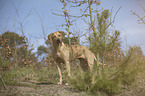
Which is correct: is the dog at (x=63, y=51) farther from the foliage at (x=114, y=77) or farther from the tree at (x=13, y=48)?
the tree at (x=13, y=48)

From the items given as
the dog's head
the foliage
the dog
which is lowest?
the foliage

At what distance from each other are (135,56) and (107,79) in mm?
1106

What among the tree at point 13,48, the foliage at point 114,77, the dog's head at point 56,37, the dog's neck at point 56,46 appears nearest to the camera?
the foliage at point 114,77

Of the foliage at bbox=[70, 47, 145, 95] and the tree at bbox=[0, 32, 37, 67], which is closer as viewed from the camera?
the foliage at bbox=[70, 47, 145, 95]

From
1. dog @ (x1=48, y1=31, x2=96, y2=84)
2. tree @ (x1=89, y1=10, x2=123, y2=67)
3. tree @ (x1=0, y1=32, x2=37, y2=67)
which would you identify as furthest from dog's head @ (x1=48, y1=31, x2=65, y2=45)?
tree @ (x1=0, y1=32, x2=37, y2=67)

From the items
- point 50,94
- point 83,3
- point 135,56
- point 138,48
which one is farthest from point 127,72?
point 83,3

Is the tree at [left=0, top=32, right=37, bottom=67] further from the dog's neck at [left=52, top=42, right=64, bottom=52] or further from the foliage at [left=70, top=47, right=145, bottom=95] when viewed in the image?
the foliage at [left=70, top=47, right=145, bottom=95]

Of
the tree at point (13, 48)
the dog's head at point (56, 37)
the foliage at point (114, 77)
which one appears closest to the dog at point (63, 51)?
the dog's head at point (56, 37)

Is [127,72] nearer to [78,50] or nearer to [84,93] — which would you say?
[84,93]

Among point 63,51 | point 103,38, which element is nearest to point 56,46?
point 63,51

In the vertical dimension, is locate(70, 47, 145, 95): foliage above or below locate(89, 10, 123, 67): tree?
below

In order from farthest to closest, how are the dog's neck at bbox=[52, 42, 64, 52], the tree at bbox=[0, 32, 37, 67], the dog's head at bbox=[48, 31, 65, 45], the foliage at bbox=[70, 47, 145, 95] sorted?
the tree at bbox=[0, 32, 37, 67], the dog's neck at bbox=[52, 42, 64, 52], the dog's head at bbox=[48, 31, 65, 45], the foliage at bbox=[70, 47, 145, 95]

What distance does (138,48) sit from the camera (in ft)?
13.6

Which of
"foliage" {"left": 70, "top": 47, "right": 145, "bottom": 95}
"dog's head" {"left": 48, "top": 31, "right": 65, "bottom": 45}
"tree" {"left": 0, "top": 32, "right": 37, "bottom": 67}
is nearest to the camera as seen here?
"foliage" {"left": 70, "top": 47, "right": 145, "bottom": 95}
